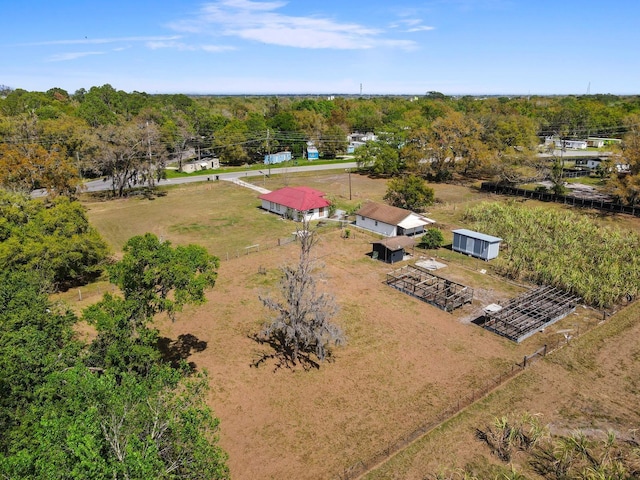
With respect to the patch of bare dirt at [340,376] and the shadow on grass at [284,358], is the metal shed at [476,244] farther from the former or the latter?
the shadow on grass at [284,358]

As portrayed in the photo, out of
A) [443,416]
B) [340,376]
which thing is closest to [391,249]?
[340,376]

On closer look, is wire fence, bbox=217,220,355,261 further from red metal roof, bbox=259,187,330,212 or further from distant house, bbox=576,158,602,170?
distant house, bbox=576,158,602,170

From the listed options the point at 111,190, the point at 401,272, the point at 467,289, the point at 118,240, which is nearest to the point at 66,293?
the point at 118,240

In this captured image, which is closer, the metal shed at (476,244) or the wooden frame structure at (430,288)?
the wooden frame structure at (430,288)


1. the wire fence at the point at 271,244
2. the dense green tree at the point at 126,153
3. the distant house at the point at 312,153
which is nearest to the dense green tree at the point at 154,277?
the wire fence at the point at 271,244

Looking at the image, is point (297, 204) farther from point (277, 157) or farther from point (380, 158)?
point (277, 157)

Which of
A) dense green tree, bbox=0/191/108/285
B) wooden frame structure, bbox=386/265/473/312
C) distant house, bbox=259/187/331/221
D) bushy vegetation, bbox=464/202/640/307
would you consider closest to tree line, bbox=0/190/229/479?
dense green tree, bbox=0/191/108/285

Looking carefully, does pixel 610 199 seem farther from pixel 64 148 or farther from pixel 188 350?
pixel 64 148
